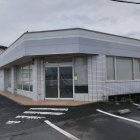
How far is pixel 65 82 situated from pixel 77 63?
1.47 metres

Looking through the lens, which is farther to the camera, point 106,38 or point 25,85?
point 25,85

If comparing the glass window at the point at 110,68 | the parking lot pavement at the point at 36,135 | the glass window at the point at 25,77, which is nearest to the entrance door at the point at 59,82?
the glass window at the point at 25,77

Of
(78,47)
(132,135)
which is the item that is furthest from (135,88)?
(132,135)

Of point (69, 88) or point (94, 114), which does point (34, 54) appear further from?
point (94, 114)

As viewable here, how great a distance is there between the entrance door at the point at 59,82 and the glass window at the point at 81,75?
39 centimetres

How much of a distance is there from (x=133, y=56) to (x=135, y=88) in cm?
235

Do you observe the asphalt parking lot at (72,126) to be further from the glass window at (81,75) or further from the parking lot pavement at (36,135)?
the glass window at (81,75)

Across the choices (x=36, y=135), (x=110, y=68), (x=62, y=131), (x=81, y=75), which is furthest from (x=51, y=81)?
(x=36, y=135)

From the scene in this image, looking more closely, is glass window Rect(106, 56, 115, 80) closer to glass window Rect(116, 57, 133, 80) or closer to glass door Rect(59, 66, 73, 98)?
glass window Rect(116, 57, 133, 80)

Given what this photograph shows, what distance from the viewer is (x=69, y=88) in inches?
553

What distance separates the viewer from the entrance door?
1409 cm

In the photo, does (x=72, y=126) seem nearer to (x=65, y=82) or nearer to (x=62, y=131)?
(x=62, y=131)

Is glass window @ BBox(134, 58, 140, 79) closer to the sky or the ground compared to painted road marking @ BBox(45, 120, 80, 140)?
closer to the sky

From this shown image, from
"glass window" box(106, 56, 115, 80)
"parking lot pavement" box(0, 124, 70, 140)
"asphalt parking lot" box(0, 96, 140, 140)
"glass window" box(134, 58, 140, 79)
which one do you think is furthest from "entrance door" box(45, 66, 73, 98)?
"parking lot pavement" box(0, 124, 70, 140)
